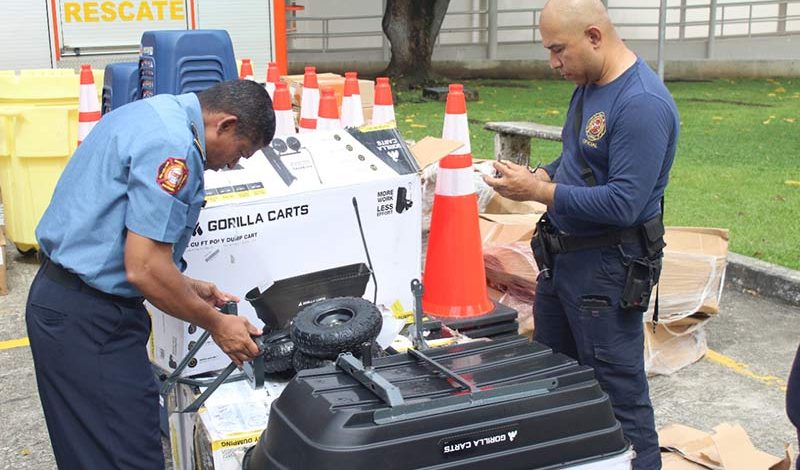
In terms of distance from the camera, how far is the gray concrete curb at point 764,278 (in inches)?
210

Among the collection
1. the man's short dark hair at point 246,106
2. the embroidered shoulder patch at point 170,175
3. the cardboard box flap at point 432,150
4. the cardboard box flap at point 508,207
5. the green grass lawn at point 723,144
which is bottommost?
the green grass lawn at point 723,144

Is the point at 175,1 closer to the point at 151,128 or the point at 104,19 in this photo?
the point at 104,19

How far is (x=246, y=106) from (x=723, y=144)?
28.2 ft

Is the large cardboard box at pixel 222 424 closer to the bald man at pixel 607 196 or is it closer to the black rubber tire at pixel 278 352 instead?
the black rubber tire at pixel 278 352

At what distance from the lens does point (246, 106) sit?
2562 mm

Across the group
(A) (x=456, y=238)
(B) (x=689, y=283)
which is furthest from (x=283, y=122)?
(B) (x=689, y=283)

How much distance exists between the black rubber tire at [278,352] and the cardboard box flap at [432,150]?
0.94m

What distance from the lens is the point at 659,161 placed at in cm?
289

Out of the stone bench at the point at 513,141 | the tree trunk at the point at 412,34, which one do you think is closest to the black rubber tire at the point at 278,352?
the stone bench at the point at 513,141

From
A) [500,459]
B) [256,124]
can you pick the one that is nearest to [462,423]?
[500,459]

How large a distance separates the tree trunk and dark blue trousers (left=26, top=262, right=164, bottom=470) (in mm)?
14812

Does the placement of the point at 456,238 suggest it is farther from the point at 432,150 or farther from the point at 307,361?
the point at 307,361

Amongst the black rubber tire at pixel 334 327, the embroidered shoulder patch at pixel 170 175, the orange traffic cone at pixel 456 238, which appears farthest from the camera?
the orange traffic cone at pixel 456 238

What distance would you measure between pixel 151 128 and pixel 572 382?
130cm
